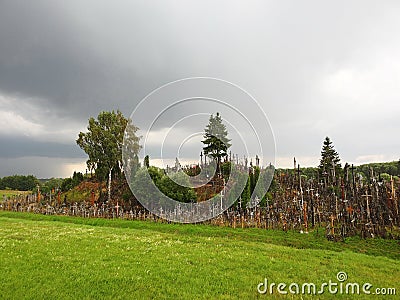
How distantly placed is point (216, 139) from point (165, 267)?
737 inches

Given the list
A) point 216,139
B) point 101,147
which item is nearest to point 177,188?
point 216,139

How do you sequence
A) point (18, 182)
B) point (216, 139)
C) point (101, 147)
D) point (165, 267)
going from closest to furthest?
point (165, 267), point (216, 139), point (101, 147), point (18, 182)

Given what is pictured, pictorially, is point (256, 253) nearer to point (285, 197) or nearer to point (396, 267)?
point (396, 267)

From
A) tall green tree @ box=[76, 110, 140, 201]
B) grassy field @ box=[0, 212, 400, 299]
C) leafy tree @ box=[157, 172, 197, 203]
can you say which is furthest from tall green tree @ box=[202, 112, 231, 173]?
tall green tree @ box=[76, 110, 140, 201]

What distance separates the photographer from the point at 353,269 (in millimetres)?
12898

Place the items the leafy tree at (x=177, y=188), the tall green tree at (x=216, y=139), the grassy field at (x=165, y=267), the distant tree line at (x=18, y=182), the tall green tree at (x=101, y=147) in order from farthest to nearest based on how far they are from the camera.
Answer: the distant tree line at (x=18, y=182), the tall green tree at (x=101, y=147), the leafy tree at (x=177, y=188), the tall green tree at (x=216, y=139), the grassy field at (x=165, y=267)

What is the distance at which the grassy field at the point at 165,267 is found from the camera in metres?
9.66

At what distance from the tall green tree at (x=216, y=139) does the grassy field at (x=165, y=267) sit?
8186 mm

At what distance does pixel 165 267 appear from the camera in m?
12.1

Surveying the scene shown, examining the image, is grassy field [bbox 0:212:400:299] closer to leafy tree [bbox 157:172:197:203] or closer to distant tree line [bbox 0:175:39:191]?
leafy tree [bbox 157:172:197:203]

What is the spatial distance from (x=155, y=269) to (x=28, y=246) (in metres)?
7.88

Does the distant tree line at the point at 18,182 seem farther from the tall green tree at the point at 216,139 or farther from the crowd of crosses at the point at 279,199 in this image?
the tall green tree at the point at 216,139

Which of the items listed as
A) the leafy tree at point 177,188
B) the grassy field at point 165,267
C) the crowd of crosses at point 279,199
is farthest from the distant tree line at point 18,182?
the grassy field at point 165,267

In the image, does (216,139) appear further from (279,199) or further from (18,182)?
(18,182)
